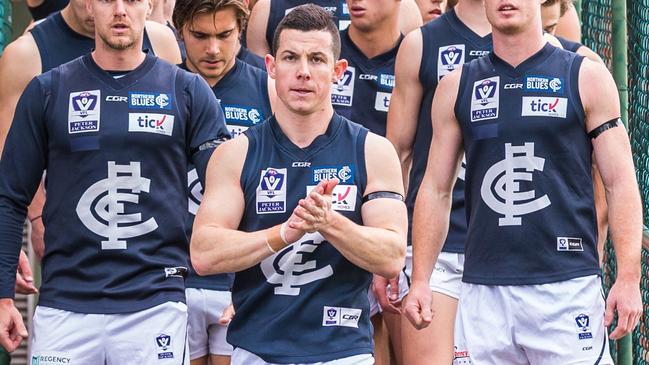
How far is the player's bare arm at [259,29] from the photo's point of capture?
369 inches

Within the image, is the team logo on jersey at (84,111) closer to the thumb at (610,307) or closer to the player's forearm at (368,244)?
the player's forearm at (368,244)

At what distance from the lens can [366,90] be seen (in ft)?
29.7

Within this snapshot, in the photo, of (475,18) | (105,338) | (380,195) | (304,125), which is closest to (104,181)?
(105,338)

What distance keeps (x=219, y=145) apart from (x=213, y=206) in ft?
1.41

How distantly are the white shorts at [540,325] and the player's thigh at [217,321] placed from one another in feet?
4.72

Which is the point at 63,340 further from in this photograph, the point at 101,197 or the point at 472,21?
the point at 472,21

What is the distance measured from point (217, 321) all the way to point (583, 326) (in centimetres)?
200

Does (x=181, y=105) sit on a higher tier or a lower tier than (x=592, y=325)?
higher

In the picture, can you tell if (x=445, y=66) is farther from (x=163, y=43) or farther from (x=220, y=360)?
(x=220, y=360)

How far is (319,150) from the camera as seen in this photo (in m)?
7.04

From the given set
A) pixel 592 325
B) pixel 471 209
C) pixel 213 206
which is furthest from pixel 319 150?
pixel 592 325

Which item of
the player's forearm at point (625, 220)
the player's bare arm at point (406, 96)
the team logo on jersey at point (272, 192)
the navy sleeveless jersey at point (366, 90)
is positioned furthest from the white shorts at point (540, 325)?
the navy sleeveless jersey at point (366, 90)

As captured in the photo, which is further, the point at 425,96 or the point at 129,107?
the point at 425,96

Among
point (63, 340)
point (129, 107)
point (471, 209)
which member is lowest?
point (63, 340)
